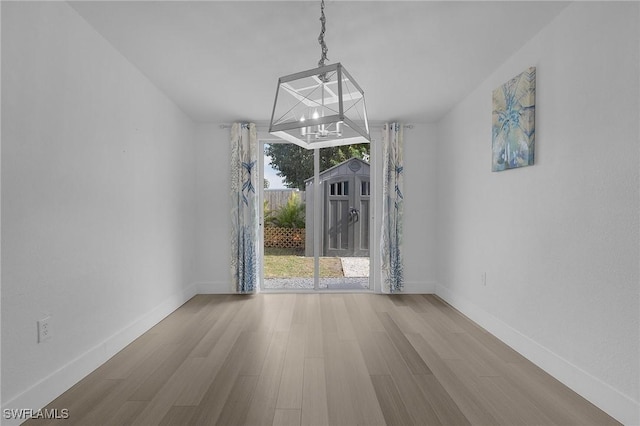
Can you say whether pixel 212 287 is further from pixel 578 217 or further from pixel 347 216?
pixel 578 217

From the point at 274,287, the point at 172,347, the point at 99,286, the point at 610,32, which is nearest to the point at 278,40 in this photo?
the point at 610,32

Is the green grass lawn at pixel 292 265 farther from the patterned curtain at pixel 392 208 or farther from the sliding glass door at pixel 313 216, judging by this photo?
the patterned curtain at pixel 392 208

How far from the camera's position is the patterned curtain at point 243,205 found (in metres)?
4.42

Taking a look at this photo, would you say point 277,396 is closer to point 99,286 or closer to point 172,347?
point 172,347

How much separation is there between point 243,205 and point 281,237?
0.73 metres

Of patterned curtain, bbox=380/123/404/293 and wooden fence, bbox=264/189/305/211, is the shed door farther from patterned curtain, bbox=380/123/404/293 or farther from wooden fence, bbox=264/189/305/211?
wooden fence, bbox=264/189/305/211

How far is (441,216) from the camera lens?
14.4 ft

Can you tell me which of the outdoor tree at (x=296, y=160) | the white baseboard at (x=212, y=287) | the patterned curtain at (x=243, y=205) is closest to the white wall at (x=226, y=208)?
the white baseboard at (x=212, y=287)

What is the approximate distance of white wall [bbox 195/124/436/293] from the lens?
4.52 m

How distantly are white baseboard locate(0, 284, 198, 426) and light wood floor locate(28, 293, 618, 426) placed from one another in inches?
2.2

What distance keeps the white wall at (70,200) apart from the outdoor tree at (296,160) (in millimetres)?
1714

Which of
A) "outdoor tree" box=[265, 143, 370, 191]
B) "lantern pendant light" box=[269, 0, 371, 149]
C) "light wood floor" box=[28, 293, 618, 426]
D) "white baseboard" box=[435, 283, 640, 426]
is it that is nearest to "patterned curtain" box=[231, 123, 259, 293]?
"outdoor tree" box=[265, 143, 370, 191]

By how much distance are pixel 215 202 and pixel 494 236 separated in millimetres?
3430

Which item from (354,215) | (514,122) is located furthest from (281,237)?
(514,122)
